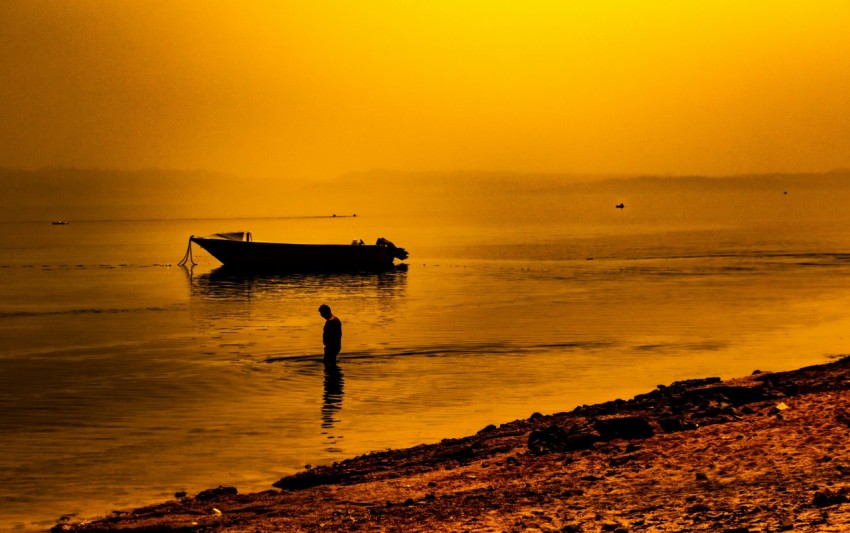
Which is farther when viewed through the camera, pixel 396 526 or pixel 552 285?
pixel 552 285

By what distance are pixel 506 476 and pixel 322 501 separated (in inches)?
90.9

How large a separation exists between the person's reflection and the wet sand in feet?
17.7

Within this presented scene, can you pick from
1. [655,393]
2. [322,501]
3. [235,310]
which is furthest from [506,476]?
[235,310]

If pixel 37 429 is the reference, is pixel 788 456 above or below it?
above

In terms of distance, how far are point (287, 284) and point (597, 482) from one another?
54940mm

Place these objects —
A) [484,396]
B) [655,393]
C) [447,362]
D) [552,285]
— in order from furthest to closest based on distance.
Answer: [552,285]
[447,362]
[484,396]
[655,393]

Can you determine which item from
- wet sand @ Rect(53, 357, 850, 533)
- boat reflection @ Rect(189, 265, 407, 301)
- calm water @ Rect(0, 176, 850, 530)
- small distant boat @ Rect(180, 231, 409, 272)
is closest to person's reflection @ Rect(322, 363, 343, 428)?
calm water @ Rect(0, 176, 850, 530)

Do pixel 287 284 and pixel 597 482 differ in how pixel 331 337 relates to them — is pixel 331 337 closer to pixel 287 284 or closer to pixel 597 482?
pixel 597 482

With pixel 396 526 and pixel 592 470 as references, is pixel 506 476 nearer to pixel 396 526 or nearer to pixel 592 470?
pixel 592 470

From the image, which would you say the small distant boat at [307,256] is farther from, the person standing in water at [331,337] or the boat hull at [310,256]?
the person standing in water at [331,337]

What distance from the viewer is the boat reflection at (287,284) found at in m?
60.7

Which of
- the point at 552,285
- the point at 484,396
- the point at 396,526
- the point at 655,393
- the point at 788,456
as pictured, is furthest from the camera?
the point at 552,285

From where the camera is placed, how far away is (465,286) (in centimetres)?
6512

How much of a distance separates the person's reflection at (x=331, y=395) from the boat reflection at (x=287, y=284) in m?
29.0
